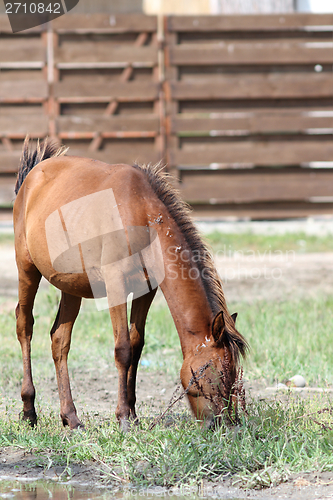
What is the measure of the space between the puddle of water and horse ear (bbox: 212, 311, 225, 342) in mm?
750

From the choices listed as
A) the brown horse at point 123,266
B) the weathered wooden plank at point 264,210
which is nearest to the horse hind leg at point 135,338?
the brown horse at point 123,266

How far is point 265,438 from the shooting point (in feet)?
10.5

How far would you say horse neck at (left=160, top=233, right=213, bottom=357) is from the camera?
3201 millimetres

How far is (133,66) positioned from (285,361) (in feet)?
20.7

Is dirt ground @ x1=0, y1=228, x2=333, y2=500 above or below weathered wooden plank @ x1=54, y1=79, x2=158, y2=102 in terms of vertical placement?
below

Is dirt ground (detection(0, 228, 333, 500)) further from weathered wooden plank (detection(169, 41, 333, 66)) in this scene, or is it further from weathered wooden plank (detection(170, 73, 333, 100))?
weathered wooden plank (detection(169, 41, 333, 66))

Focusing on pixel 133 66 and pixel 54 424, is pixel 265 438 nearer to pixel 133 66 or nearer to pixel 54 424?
pixel 54 424

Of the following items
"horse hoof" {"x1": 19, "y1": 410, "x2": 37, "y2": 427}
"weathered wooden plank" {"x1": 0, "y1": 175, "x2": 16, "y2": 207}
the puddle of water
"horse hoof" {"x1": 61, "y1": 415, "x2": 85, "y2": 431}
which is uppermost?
"weathered wooden plank" {"x1": 0, "y1": 175, "x2": 16, "y2": 207}

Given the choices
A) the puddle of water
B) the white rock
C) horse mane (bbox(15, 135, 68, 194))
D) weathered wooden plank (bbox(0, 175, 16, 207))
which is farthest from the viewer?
weathered wooden plank (bbox(0, 175, 16, 207))

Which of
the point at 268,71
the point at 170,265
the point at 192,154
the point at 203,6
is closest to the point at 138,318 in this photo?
the point at 170,265

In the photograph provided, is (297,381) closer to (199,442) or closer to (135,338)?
(135,338)

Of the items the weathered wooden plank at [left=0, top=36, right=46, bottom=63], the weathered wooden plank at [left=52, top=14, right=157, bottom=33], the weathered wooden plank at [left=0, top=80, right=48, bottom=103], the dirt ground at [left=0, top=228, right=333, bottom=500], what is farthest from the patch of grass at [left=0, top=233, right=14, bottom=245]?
the weathered wooden plank at [left=52, top=14, right=157, bottom=33]

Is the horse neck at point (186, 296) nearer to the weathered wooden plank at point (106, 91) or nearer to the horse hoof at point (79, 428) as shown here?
the horse hoof at point (79, 428)

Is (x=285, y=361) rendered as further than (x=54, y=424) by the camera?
Yes
